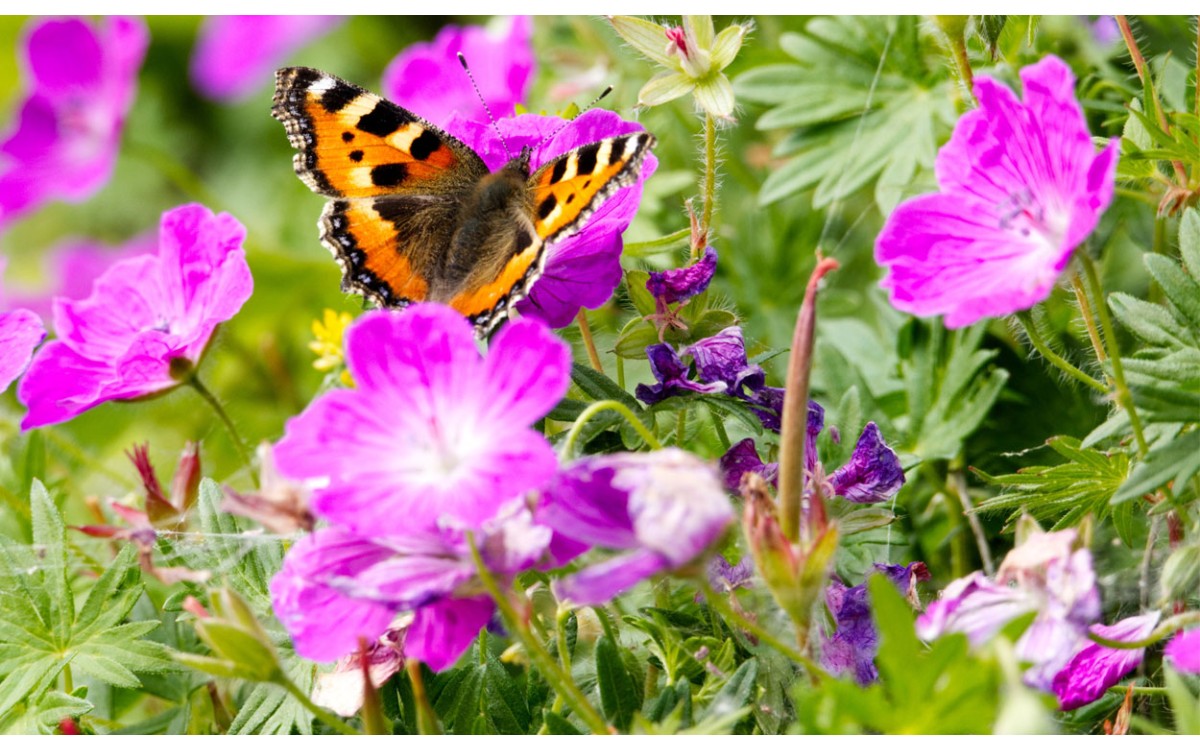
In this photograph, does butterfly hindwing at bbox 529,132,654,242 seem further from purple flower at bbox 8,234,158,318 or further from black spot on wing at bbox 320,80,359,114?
purple flower at bbox 8,234,158,318

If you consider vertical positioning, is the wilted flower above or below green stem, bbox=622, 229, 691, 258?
above

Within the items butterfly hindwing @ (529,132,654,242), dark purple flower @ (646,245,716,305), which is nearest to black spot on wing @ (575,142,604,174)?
butterfly hindwing @ (529,132,654,242)

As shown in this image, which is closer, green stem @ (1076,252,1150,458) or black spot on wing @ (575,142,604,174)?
green stem @ (1076,252,1150,458)

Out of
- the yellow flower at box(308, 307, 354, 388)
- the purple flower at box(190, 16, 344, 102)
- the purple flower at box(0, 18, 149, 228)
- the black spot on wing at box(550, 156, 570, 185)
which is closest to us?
the black spot on wing at box(550, 156, 570, 185)

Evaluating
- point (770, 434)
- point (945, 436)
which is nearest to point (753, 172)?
point (945, 436)

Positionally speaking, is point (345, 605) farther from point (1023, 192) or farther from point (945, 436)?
point (945, 436)

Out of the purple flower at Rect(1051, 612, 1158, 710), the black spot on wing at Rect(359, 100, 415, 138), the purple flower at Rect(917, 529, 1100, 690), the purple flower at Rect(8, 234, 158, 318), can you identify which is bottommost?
the purple flower at Rect(1051, 612, 1158, 710)
